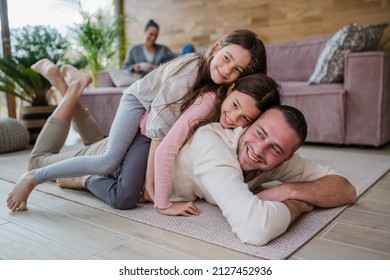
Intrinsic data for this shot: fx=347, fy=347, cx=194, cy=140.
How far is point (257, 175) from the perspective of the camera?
4.59ft

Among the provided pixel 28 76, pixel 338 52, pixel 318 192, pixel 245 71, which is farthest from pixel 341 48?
pixel 28 76

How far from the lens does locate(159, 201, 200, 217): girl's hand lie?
1.34m

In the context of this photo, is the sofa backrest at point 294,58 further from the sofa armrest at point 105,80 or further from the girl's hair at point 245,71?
the girl's hair at point 245,71

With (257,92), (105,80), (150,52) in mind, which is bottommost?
(105,80)

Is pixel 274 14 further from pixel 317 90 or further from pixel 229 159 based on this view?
pixel 229 159

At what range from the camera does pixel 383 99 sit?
2.63 meters

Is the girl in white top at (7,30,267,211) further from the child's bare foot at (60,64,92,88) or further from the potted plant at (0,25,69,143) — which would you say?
the potted plant at (0,25,69,143)

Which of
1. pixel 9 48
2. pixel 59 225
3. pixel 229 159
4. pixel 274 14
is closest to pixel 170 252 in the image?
pixel 229 159

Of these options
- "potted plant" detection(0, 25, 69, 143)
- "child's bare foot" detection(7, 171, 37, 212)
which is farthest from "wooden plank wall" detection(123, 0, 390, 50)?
"child's bare foot" detection(7, 171, 37, 212)

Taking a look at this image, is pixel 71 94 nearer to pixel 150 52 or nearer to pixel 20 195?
pixel 20 195

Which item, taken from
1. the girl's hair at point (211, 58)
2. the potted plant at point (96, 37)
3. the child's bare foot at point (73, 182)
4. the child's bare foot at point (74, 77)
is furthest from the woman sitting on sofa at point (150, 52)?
the girl's hair at point (211, 58)

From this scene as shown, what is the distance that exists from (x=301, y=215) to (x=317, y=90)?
1.74 meters

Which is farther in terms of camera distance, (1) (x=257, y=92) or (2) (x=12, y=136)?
(2) (x=12, y=136)

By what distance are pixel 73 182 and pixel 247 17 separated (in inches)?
131
